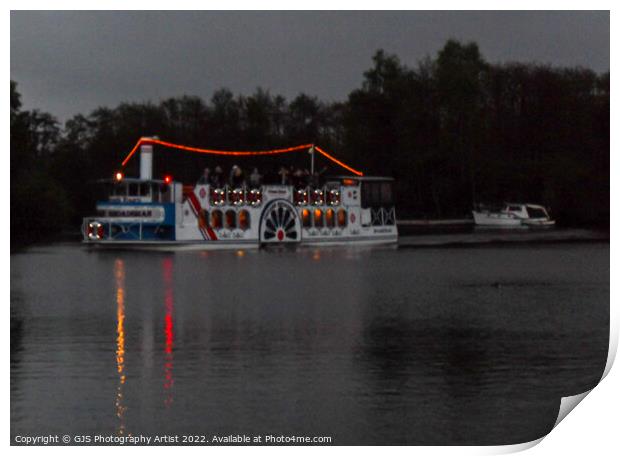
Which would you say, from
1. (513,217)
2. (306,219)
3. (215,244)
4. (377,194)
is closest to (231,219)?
(215,244)

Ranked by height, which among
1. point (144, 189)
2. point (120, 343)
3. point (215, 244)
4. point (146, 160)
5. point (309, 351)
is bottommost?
point (309, 351)

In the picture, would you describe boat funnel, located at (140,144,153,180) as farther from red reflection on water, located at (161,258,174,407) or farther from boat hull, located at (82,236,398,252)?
red reflection on water, located at (161,258,174,407)

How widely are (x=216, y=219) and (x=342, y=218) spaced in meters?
6.09

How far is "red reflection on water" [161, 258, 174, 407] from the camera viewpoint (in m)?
16.2

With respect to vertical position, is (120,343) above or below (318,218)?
below

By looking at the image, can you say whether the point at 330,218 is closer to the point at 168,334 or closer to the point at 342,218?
the point at 342,218

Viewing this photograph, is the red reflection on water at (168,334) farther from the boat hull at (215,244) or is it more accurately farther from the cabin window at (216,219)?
the cabin window at (216,219)

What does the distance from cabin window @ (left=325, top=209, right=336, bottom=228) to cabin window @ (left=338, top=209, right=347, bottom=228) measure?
28 centimetres

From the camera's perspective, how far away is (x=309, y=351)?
19.8 m

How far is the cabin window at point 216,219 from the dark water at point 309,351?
10.3 meters

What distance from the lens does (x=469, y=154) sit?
47875 millimetres

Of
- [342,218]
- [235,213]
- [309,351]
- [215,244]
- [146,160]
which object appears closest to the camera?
[309,351]

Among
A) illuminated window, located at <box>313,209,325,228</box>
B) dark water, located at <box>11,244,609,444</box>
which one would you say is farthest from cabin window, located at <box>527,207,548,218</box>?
dark water, located at <box>11,244,609,444</box>
